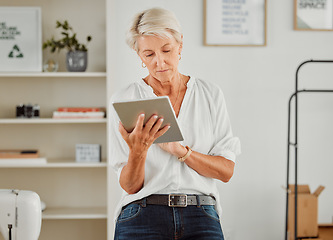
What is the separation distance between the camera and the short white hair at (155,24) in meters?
1.54

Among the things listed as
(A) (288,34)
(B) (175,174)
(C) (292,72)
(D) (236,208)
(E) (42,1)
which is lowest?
(D) (236,208)

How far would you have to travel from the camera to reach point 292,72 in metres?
3.28

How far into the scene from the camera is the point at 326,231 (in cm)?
308

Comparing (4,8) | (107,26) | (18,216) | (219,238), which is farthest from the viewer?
(4,8)

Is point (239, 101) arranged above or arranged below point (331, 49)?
below

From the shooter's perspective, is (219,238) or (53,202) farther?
(53,202)

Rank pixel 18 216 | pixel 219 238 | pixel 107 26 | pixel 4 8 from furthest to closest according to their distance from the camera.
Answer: pixel 4 8
pixel 107 26
pixel 18 216
pixel 219 238

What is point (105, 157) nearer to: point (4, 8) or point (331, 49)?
point (4, 8)

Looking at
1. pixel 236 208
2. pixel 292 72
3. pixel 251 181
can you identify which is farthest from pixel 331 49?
pixel 236 208

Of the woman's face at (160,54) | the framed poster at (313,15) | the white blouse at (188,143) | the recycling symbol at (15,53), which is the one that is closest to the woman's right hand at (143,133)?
the white blouse at (188,143)

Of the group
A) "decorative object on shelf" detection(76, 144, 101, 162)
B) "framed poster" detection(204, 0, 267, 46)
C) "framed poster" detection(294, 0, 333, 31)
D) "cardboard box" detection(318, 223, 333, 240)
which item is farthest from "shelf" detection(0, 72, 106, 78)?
"cardboard box" detection(318, 223, 333, 240)

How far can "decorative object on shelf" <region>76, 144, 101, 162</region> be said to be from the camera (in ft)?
10.2

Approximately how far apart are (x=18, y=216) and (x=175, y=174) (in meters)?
0.57

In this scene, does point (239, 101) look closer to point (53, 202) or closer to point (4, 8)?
point (53, 202)
